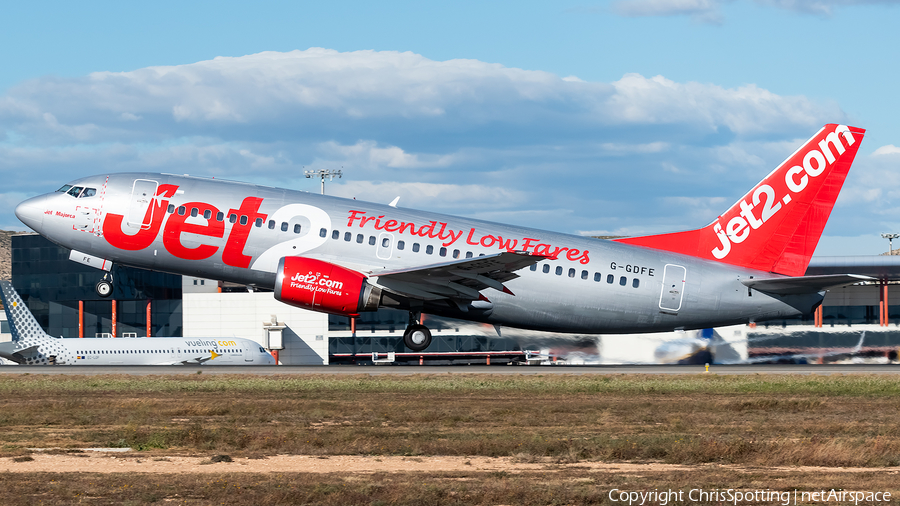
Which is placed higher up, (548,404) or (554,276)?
(554,276)

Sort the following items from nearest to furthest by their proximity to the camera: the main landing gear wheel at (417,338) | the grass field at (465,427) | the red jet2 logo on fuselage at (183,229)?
the grass field at (465,427) < the red jet2 logo on fuselage at (183,229) < the main landing gear wheel at (417,338)

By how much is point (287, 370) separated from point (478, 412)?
17825 mm

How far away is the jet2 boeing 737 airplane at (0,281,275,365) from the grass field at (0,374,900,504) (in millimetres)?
26070

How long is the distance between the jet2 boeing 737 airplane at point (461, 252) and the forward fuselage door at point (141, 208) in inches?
1.5

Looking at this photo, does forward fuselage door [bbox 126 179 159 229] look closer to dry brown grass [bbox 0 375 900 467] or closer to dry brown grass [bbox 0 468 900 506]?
dry brown grass [bbox 0 375 900 467]

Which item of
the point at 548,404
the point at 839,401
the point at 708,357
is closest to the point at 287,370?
the point at 548,404

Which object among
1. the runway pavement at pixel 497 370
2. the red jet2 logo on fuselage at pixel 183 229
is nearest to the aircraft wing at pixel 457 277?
the red jet2 logo on fuselage at pixel 183 229

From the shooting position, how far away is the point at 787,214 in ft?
121

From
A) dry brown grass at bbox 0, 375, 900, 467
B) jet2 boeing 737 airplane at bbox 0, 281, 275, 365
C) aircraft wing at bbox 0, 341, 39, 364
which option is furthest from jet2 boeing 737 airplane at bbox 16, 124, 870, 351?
aircraft wing at bbox 0, 341, 39, 364

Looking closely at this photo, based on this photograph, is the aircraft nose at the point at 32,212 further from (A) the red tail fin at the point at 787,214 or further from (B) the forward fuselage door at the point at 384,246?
(A) the red tail fin at the point at 787,214

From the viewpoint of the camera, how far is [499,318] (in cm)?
3475

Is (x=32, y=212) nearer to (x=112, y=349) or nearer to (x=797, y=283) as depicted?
(x=797, y=283)

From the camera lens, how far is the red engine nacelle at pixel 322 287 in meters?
31.5

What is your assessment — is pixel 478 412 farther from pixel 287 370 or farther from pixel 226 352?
pixel 226 352
